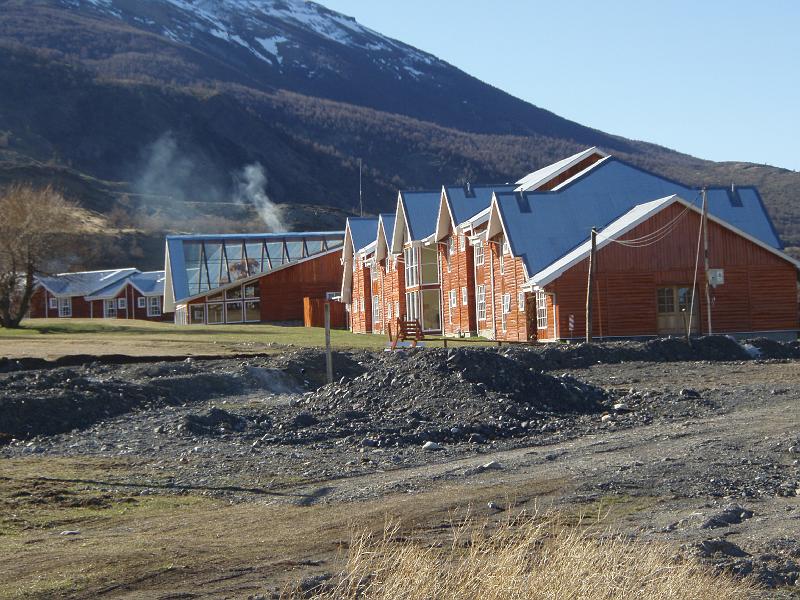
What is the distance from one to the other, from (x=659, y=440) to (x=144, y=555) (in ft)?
33.8

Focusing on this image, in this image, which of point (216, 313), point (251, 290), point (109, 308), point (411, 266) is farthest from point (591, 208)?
point (109, 308)

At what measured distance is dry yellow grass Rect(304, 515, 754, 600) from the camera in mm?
9242

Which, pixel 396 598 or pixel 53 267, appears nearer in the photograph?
pixel 396 598

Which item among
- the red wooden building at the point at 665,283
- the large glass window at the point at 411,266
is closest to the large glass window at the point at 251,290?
the large glass window at the point at 411,266

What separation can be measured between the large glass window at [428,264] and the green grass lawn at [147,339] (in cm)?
647

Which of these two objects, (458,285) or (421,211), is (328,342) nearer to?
(458,285)

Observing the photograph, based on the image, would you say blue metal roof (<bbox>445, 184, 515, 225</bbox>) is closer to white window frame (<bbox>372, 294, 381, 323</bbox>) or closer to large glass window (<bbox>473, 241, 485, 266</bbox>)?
large glass window (<bbox>473, 241, 485, 266</bbox>)

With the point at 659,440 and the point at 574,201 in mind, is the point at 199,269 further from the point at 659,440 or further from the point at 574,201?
the point at 659,440

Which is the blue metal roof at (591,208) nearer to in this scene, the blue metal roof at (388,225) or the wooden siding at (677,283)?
the wooden siding at (677,283)

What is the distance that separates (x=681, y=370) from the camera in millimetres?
33250

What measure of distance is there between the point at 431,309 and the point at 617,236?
17.9 metres

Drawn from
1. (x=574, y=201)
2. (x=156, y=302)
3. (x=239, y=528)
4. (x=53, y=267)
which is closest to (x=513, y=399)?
(x=239, y=528)

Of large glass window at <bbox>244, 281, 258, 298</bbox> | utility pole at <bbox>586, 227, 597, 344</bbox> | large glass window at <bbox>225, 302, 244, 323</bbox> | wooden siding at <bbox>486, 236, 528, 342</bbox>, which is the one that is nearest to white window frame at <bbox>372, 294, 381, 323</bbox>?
large glass window at <bbox>244, 281, 258, 298</bbox>

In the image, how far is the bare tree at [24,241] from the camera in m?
61.7
